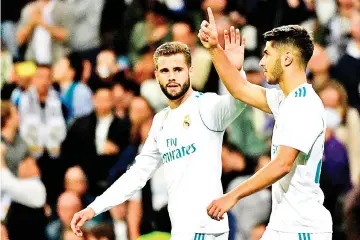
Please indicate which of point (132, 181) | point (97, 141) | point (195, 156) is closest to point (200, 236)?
point (195, 156)

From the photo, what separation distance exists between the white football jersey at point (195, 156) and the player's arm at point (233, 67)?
8cm

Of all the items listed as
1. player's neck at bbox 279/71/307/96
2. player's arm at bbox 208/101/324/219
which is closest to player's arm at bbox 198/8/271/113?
player's neck at bbox 279/71/307/96

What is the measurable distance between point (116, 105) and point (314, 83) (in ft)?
6.06

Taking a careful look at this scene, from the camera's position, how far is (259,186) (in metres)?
3.54

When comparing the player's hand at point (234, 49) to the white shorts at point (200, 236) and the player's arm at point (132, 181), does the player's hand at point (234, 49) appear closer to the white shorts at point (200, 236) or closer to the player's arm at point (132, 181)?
the player's arm at point (132, 181)

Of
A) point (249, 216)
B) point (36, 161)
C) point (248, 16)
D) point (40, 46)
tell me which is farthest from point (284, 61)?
point (40, 46)

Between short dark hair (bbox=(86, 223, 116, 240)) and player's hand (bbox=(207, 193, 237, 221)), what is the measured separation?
354 centimetres

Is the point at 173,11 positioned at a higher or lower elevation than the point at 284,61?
higher

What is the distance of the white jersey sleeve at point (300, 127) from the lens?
3602 millimetres

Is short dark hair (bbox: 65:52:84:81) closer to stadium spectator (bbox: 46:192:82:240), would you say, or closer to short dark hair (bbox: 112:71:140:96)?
short dark hair (bbox: 112:71:140:96)

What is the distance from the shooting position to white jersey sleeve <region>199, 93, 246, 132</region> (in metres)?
4.15

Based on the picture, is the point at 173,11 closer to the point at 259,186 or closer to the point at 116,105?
the point at 116,105

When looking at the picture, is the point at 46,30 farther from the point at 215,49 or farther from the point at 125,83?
the point at 215,49

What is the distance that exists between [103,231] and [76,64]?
1.82 metres
